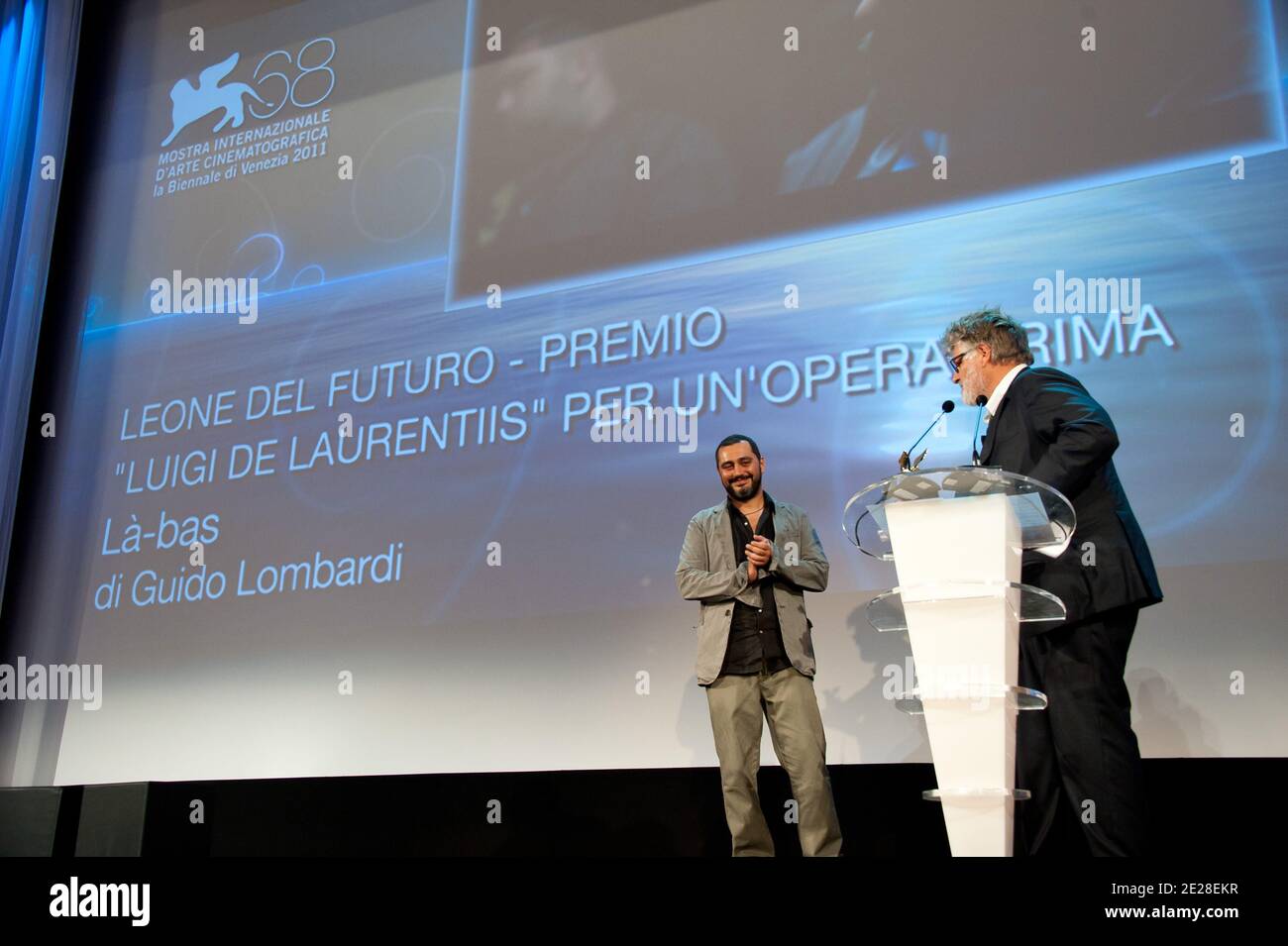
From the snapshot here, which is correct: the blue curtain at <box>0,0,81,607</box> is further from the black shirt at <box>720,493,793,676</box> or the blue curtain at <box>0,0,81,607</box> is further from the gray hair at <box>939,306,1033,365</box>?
the gray hair at <box>939,306,1033,365</box>

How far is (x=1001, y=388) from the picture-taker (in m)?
2.62

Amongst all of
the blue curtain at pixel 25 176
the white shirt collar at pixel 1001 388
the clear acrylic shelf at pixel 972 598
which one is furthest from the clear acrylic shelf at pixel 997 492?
the blue curtain at pixel 25 176

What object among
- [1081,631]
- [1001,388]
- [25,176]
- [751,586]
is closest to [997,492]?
[1081,631]

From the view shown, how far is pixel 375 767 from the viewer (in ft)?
13.7

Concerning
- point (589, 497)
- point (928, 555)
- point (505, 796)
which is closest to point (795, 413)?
point (589, 497)

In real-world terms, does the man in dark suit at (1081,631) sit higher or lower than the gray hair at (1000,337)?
lower

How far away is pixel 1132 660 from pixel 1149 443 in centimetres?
65

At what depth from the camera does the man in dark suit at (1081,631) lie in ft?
7.38

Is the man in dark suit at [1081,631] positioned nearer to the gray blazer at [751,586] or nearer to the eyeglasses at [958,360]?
the eyeglasses at [958,360]

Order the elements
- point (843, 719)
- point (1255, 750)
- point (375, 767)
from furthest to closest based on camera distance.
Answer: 1. point (375, 767)
2. point (843, 719)
3. point (1255, 750)

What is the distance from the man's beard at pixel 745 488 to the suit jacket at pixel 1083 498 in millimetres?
974

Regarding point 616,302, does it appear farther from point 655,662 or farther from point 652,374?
point 655,662

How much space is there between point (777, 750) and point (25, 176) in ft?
15.0

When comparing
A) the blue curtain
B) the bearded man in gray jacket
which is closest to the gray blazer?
the bearded man in gray jacket
